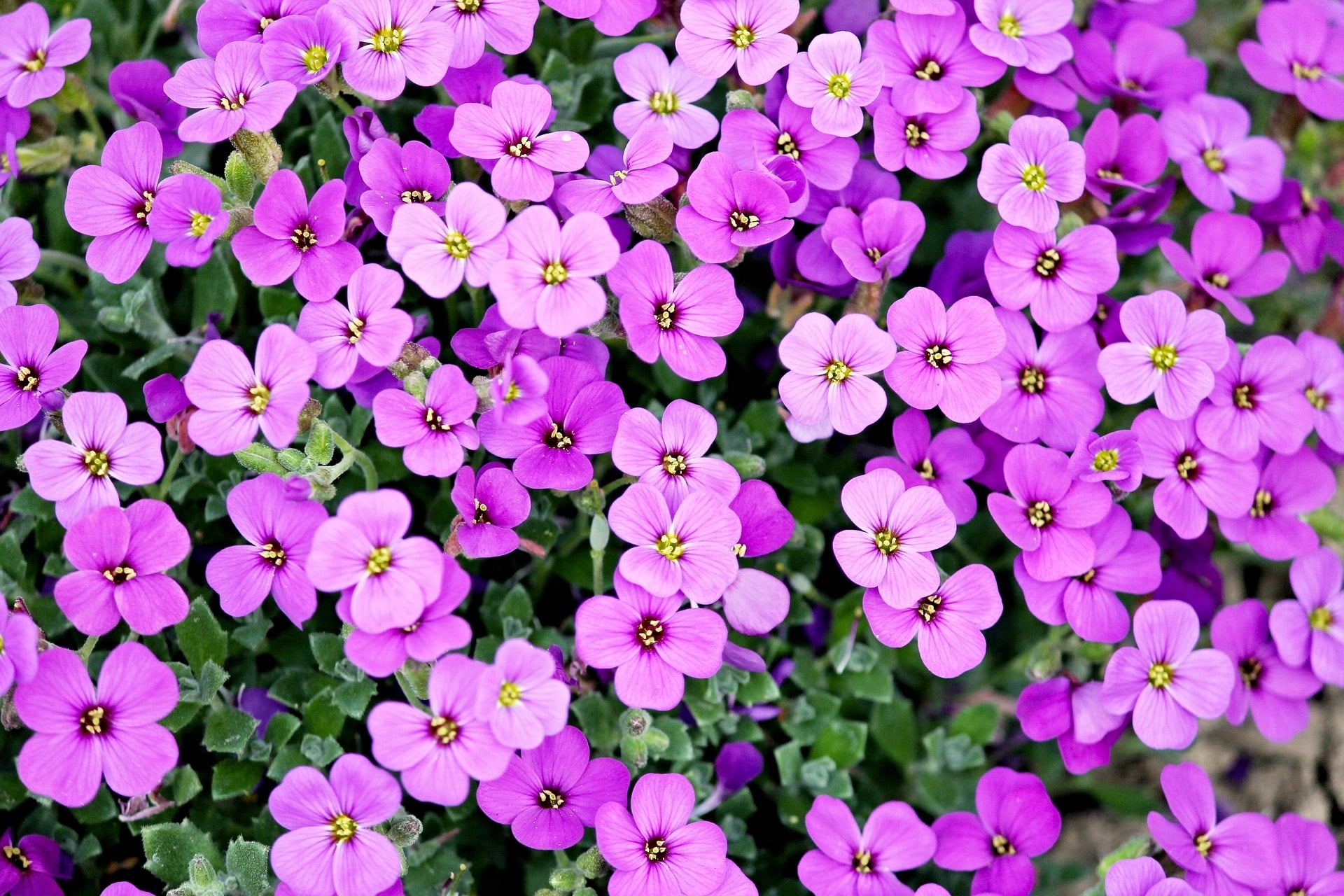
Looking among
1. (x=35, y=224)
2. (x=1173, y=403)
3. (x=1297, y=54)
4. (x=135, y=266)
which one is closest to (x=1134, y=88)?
(x=1297, y=54)

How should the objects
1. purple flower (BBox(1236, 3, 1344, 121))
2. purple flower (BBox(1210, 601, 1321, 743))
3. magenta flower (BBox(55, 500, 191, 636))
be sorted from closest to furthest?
magenta flower (BBox(55, 500, 191, 636))
purple flower (BBox(1210, 601, 1321, 743))
purple flower (BBox(1236, 3, 1344, 121))

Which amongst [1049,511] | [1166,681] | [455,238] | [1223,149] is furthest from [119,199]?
[1223,149]

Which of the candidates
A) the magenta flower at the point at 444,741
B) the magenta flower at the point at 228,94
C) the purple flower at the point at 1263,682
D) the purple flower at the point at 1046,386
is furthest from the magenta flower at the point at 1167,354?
the magenta flower at the point at 228,94

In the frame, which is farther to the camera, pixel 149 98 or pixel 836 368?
pixel 149 98

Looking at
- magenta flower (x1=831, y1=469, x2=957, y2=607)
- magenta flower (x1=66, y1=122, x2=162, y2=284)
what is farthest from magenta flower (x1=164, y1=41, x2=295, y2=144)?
magenta flower (x1=831, y1=469, x2=957, y2=607)

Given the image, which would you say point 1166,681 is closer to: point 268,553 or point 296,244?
point 268,553

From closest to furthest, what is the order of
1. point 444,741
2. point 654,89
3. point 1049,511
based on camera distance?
point 444,741 < point 1049,511 < point 654,89

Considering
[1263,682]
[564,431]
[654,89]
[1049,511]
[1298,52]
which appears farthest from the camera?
[1298,52]

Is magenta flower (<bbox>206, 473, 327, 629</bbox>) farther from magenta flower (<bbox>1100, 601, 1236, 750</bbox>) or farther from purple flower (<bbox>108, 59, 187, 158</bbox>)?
magenta flower (<bbox>1100, 601, 1236, 750</bbox>)

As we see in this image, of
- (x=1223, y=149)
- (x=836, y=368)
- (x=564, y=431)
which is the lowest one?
(x=564, y=431)
